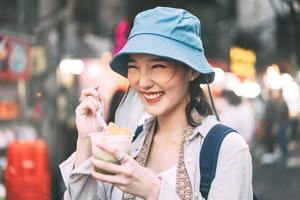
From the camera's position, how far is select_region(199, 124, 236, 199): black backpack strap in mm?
1966

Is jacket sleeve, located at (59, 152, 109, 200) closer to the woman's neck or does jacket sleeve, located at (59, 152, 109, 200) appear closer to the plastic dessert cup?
the plastic dessert cup

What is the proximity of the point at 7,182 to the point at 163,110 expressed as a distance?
435cm

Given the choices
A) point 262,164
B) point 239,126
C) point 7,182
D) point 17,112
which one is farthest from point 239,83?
point 7,182

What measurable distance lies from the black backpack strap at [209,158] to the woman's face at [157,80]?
7.9 inches

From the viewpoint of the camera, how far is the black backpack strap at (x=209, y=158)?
77.4 inches

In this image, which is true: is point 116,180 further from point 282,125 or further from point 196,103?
point 282,125

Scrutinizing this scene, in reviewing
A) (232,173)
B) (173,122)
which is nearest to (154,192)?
(232,173)

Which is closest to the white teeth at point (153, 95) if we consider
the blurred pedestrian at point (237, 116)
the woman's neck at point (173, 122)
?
the woman's neck at point (173, 122)

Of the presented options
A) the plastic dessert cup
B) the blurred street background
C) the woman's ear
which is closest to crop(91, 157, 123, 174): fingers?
the plastic dessert cup

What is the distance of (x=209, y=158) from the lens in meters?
1.98

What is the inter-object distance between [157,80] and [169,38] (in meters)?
0.15

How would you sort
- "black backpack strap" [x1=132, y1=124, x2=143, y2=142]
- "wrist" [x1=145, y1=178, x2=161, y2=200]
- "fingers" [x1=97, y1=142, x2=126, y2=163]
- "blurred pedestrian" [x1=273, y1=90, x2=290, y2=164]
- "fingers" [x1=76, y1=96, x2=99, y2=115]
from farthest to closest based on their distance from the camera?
1. "blurred pedestrian" [x1=273, y1=90, x2=290, y2=164]
2. "black backpack strap" [x1=132, y1=124, x2=143, y2=142]
3. "fingers" [x1=76, y1=96, x2=99, y2=115]
4. "wrist" [x1=145, y1=178, x2=161, y2=200]
5. "fingers" [x1=97, y1=142, x2=126, y2=163]

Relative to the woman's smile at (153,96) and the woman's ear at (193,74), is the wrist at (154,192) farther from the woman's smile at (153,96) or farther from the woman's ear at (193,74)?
the woman's ear at (193,74)

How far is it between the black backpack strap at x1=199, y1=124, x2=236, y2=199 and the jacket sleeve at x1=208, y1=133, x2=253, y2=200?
2 centimetres
